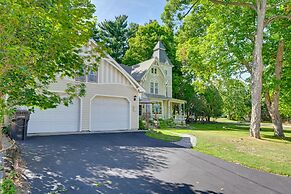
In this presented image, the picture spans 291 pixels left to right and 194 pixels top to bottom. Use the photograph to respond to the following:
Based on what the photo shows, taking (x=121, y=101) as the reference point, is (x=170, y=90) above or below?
above

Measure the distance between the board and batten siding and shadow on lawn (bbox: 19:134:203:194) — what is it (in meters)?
5.72

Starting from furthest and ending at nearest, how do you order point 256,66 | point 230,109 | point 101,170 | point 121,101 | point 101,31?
point 101,31
point 230,109
point 121,101
point 256,66
point 101,170

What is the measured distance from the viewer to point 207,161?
24.8 ft

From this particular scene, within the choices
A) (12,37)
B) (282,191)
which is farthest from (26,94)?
(282,191)

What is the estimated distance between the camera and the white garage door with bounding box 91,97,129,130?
15.8 m

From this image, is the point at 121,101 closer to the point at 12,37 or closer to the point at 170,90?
the point at 12,37

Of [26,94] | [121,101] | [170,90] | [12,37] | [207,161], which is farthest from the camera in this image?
[170,90]

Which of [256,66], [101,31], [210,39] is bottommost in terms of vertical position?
[256,66]

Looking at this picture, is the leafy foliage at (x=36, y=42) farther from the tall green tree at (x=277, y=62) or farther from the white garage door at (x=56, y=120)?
the tall green tree at (x=277, y=62)

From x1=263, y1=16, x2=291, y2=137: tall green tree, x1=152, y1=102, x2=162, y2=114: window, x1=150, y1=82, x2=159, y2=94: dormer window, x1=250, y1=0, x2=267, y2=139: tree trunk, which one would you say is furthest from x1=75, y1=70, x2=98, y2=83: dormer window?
x1=150, y1=82, x2=159, y2=94: dormer window

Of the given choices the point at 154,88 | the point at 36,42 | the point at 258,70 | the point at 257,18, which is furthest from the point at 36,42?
the point at 154,88

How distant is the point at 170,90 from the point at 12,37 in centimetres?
2919

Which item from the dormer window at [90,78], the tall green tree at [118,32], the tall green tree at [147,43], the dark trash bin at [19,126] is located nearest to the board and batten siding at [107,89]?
the dormer window at [90,78]

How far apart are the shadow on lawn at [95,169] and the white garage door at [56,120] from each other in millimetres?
4417
